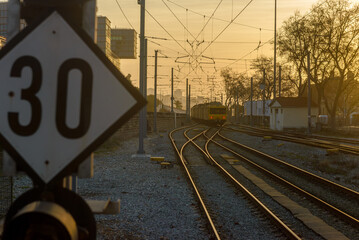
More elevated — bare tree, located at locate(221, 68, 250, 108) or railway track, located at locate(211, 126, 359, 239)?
bare tree, located at locate(221, 68, 250, 108)

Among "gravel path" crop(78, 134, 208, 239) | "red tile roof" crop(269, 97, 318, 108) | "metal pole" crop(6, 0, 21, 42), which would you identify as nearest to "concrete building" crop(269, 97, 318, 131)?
"red tile roof" crop(269, 97, 318, 108)

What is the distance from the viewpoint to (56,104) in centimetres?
174

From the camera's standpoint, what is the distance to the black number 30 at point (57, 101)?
173 centimetres

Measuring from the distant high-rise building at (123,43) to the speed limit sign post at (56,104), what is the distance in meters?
135

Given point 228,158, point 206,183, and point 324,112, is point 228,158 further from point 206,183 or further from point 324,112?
point 324,112

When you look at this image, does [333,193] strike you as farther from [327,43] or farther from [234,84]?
[234,84]

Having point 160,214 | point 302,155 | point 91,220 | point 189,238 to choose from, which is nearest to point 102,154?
point 302,155

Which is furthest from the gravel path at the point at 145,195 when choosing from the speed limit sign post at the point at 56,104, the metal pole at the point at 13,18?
the metal pole at the point at 13,18

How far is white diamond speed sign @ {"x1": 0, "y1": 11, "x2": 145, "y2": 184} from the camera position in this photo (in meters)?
1.73

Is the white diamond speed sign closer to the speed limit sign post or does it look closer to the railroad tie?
the speed limit sign post

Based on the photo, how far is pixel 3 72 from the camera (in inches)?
68.6

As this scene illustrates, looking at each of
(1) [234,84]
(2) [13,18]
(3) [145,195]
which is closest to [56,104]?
(2) [13,18]

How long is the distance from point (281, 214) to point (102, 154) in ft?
38.0

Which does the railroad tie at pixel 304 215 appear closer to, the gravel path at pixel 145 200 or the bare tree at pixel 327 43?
the gravel path at pixel 145 200
